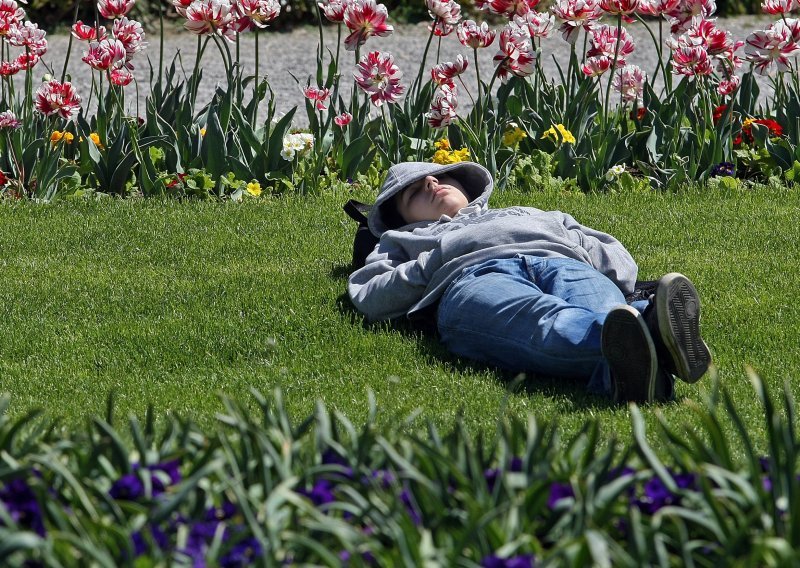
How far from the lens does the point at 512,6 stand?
18.0 feet

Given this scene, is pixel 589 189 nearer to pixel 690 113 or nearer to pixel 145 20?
pixel 690 113

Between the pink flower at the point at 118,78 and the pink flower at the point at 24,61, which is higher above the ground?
the pink flower at the point at 24,61

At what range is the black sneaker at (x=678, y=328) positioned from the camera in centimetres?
285

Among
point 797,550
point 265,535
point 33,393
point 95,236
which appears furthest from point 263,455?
point 95,236

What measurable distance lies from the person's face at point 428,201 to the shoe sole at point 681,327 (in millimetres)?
1307

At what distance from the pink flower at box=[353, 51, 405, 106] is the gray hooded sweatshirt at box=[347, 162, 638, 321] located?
4.89ft

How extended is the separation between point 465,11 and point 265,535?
12.2 meters

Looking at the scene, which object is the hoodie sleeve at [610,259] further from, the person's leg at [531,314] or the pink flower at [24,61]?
the pink flower at [24,61]

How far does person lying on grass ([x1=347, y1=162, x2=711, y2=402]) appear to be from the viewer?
9.46ft

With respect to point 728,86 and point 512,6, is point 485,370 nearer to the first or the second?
point 512,6

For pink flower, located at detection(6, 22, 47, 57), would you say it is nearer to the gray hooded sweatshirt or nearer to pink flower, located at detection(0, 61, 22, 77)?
pink flower, located at detection(0, 61, 22, 77)

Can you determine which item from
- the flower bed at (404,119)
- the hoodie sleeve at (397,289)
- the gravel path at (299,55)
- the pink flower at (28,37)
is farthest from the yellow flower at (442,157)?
the gravel path at (299,55)

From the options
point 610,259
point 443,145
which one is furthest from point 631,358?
point 443,145

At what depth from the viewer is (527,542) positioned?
1.55 metres
